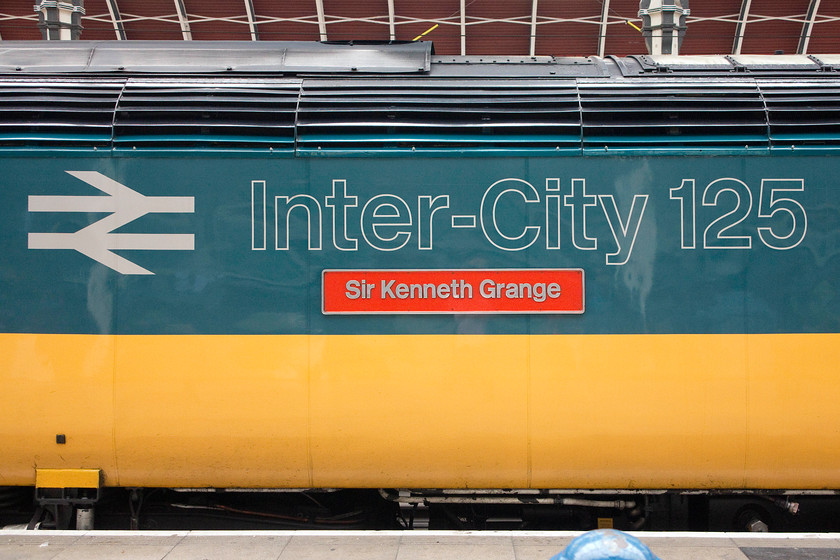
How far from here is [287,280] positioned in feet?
13.3

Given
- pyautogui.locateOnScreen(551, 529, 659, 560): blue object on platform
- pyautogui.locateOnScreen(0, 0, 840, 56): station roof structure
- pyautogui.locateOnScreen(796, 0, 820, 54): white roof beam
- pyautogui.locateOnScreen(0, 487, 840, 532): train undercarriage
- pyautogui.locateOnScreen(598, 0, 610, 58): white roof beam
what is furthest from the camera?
pyautogui.locateOnScreen(0, 0, 840, 56): station roof structure

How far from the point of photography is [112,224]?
4051 mm

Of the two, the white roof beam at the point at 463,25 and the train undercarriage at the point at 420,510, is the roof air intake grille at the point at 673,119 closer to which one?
the train undercarriage at the point at 420,510

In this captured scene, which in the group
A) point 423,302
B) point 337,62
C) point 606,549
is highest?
point 337,62

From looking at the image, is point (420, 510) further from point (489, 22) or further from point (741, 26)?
point (741, 26)

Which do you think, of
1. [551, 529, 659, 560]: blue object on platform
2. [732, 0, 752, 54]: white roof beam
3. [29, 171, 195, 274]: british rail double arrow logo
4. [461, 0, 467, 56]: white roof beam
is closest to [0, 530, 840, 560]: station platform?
[29, 171, 195, 274]: british rail double arrow logo

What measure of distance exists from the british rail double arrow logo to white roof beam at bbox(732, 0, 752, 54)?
1851cm

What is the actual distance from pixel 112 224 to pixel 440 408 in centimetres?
222

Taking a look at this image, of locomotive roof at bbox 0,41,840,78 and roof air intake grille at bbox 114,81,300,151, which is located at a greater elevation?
locomotive roof at bbox 0,41,840,78

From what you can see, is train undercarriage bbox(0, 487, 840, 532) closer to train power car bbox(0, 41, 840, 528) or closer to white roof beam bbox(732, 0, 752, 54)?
train power car bbox(0, 41, 840, 528)

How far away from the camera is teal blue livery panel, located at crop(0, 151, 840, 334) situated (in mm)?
4012

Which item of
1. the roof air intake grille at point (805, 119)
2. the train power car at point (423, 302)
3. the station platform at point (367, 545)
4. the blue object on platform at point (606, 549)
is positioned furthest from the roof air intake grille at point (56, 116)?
the roof air intake grille at point (805, 119)

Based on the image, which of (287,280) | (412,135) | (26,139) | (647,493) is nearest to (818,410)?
(647,493)

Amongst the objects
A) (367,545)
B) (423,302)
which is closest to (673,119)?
(423,302)
